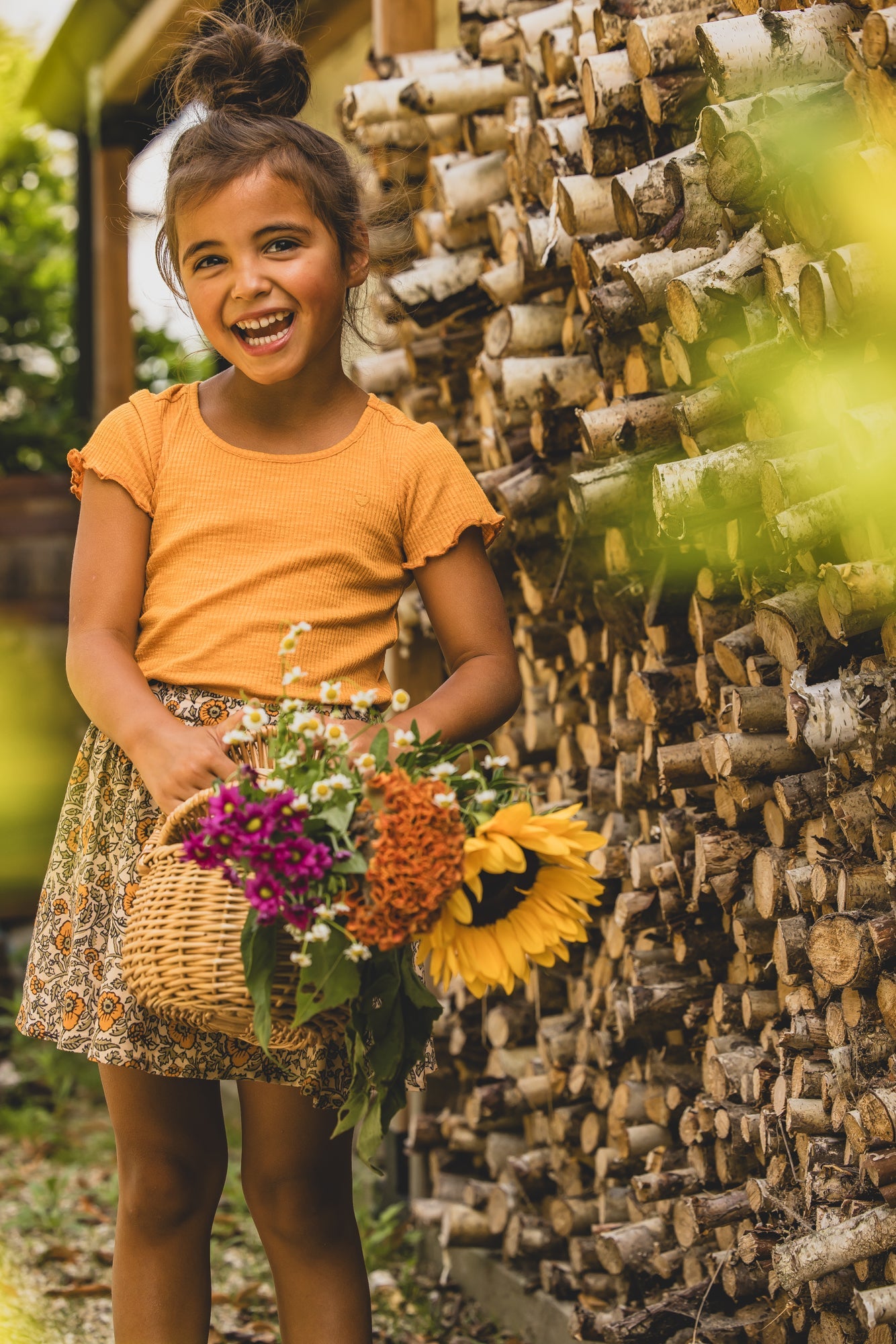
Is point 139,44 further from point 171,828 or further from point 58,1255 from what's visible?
point 171,828

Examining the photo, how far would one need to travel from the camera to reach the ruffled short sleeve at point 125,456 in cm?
182

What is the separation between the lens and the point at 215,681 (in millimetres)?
1781

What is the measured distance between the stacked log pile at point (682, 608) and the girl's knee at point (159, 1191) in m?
0.66

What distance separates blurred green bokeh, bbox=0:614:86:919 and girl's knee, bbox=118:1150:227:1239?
111 inches

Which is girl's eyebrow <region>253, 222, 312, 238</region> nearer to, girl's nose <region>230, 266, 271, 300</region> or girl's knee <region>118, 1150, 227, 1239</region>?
girl's nose <region>230, 266, 271, 300</region>

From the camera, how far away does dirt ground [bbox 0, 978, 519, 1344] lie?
2781mm

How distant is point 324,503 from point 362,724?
0.31 m

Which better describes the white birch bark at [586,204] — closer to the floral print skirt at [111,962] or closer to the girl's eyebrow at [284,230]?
the girl's eyebrow at [284,230]

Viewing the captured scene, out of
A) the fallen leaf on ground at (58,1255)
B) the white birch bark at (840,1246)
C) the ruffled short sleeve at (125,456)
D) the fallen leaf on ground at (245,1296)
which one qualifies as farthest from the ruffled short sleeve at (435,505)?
the fallen leaf on ground at (58,1255)

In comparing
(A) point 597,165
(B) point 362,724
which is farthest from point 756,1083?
(A) point 597,165

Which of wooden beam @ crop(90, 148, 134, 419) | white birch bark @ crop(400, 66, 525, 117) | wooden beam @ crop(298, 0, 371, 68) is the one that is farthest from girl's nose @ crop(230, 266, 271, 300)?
wooden beam @ crop(90, 148, 134, 419)

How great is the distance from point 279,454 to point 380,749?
0.55 metres

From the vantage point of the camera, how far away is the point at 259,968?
4.66 feet

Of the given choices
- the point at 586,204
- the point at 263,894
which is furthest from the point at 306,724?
the point at 586,204
